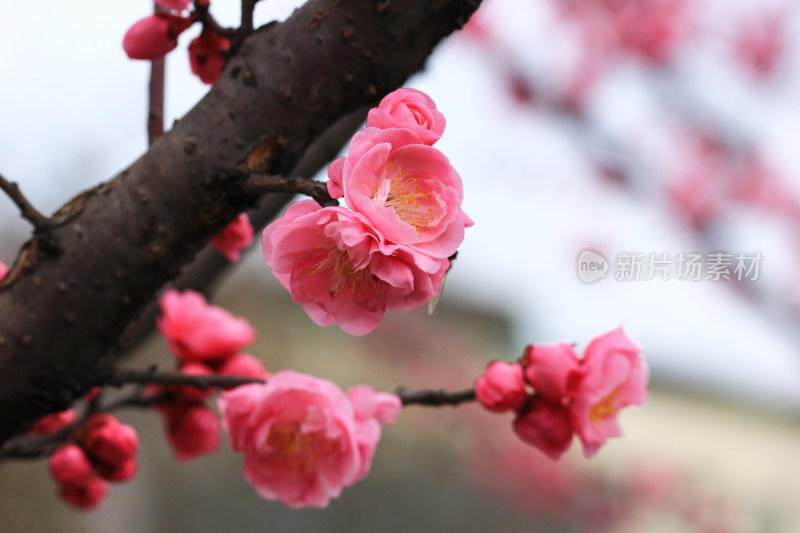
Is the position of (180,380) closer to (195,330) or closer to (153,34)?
(195,330)

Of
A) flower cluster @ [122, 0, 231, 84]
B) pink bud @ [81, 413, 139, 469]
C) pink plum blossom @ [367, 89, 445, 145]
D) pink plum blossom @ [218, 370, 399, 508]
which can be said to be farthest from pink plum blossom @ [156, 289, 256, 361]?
pink plum blossom @ [367, 89, 445, 145]

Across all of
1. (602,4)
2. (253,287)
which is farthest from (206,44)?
(253,287)

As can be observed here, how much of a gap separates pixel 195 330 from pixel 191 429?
0.41 ft

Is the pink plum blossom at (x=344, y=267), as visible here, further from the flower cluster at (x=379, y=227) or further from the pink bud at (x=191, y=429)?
the pink bud at (x=191, y=429)

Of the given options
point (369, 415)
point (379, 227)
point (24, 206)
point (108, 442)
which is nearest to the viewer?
point (379, 227)

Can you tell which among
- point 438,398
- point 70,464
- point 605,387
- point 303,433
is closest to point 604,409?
point 605,387

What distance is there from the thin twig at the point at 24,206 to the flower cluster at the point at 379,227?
0.28 meters

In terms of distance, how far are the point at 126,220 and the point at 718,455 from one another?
7807mm

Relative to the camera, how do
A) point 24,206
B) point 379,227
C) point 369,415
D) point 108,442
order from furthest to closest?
point 108,442, point 369,415, point 24,206, point 379,227

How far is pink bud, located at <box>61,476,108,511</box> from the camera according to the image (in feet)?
2.71

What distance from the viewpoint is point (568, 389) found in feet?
2.01

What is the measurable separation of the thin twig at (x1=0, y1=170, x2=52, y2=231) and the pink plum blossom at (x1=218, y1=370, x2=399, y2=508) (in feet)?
0.70

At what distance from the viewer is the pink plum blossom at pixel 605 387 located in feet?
1.94

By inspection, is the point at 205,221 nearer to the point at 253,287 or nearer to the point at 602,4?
the point at 602,4
